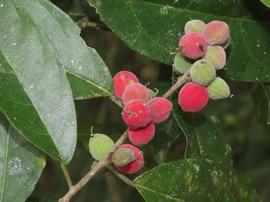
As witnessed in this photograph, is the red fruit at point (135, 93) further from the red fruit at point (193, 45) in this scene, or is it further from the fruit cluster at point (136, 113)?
the red fruit at point (193, 45)

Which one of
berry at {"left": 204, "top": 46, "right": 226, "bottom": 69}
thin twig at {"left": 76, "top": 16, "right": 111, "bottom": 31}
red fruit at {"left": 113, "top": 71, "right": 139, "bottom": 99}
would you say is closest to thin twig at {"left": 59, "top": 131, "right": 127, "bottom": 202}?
red fruit at {"left": 113, "top": 71, "right": 139, "bottom": 99}

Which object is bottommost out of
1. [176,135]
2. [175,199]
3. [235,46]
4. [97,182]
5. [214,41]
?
[97,182]

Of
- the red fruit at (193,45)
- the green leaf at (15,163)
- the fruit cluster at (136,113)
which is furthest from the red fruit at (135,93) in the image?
the green leaf at (15,163)

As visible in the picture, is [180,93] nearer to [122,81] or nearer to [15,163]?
[122,81]

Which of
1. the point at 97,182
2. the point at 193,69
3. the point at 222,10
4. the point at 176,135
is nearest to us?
the point at 193,69

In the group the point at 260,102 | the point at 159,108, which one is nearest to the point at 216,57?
the point at 159,108

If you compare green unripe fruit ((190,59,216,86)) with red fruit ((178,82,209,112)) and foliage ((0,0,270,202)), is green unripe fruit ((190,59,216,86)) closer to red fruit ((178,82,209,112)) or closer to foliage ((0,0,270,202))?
red fruit ((178,82,209,112))

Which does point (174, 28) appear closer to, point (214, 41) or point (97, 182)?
point (214, 41)

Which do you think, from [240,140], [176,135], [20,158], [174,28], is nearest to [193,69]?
[174,28]
